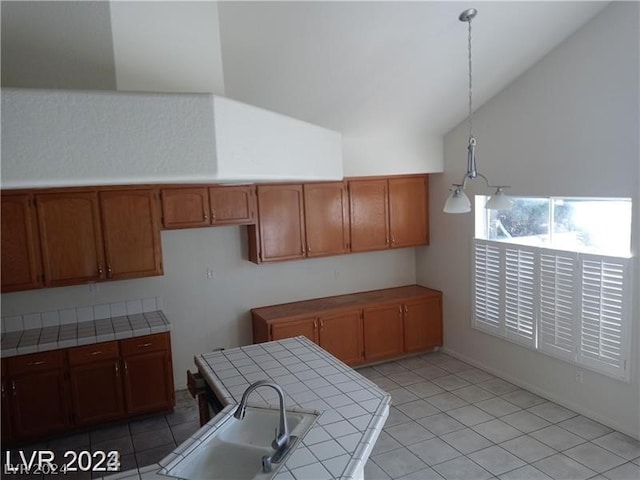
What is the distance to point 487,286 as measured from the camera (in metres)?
5.16

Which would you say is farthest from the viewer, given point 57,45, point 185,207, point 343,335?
point 343,335

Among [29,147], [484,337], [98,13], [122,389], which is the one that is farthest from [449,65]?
[122,389]

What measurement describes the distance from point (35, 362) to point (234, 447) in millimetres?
2641

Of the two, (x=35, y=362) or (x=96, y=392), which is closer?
(x=35, y=362)

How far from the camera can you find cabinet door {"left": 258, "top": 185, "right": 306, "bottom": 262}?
511 cm

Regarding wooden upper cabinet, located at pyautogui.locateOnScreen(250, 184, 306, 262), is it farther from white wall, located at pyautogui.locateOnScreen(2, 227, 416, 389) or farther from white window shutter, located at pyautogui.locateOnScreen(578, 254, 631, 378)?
white window shutter, located at pyautogui.locateOnScreen(578, 254, 631, 378)

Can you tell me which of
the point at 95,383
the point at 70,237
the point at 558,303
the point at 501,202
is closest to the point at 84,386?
the point at 95,383

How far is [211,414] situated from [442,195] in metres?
3.70

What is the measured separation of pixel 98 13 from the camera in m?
1.77

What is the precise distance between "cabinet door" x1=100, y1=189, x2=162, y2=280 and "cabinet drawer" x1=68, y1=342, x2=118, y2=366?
61 centimetres

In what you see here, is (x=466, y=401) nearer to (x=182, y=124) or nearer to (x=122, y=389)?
(x=122, y=389)

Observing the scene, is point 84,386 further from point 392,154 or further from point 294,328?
point 392,154

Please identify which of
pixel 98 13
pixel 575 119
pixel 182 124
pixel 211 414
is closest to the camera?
pixel 182 124

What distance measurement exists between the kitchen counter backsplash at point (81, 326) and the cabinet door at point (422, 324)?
273 centimetres
